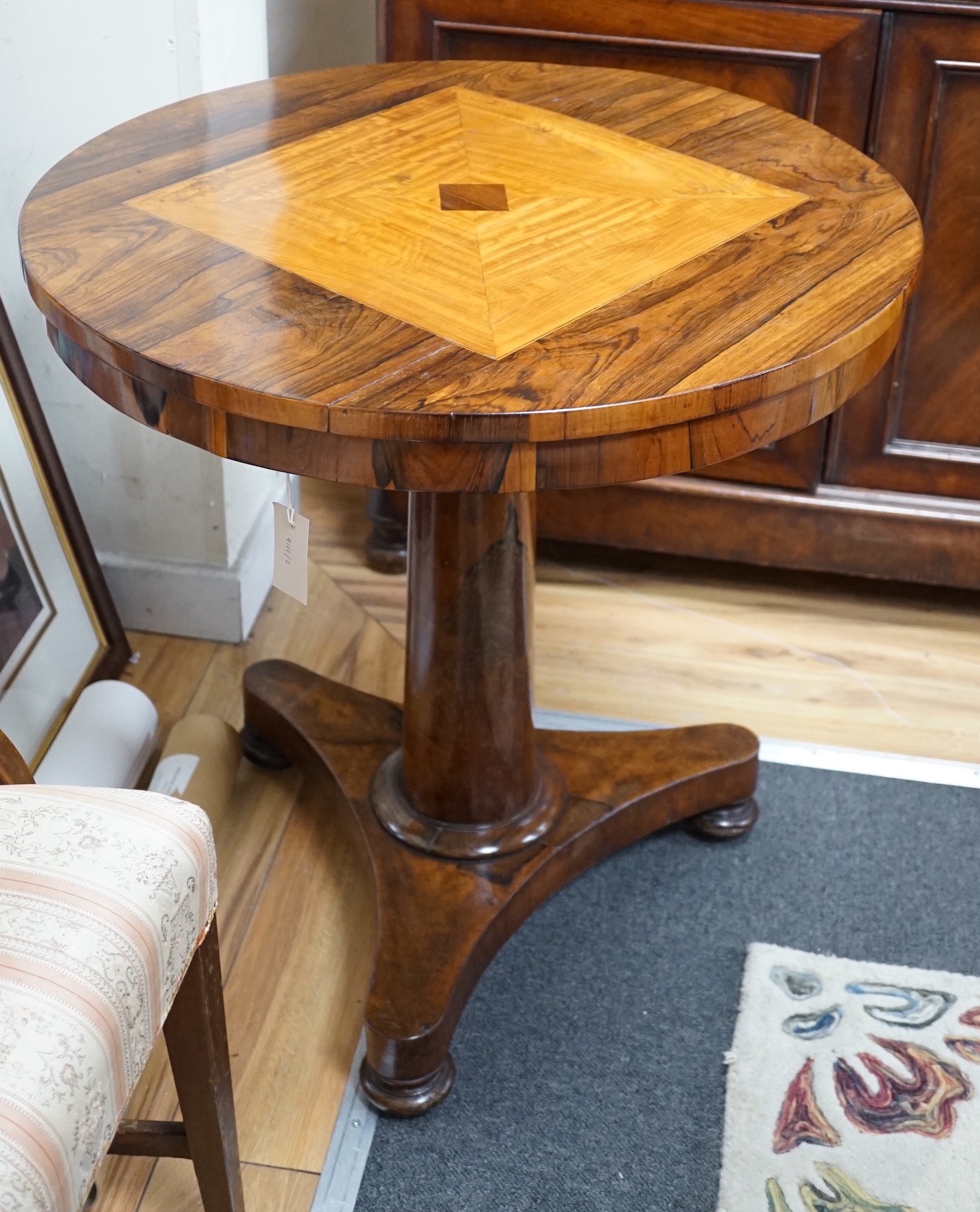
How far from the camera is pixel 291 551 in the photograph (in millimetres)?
994

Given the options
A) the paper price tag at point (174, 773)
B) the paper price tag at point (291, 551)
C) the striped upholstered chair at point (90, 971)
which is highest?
the paper price tag at point (291, 551)

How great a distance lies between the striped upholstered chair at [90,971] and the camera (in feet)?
2.35

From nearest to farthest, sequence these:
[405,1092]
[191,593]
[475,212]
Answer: [475,212], [405,1092], [191,593]

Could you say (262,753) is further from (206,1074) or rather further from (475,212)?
(475,212)

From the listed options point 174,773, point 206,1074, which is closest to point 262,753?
point 174,773

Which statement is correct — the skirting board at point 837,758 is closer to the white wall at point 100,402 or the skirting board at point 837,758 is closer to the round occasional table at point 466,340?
the round occasional table at point 466,340

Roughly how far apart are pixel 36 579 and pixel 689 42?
984 mm

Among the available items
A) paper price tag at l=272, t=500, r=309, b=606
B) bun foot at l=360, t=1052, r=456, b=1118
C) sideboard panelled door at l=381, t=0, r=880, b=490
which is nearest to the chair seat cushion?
paper price tag at l=272, t=500, r=309, b=606

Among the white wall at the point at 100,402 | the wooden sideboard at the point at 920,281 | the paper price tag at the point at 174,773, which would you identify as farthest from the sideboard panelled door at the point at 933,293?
the paper price tag at the point at 174,773

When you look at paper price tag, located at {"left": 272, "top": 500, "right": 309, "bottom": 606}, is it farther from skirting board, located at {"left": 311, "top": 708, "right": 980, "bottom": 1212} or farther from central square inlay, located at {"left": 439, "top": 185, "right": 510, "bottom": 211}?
skirting board, located at {"left": 311, "top": 708, "right": 980, "bottom": 1212}

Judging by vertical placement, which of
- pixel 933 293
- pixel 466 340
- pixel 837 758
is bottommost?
pixel 837 758

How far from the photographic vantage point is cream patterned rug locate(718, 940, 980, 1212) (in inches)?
45.3

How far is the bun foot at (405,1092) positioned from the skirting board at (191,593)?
2.41 ft

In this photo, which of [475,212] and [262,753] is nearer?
[475,212]
